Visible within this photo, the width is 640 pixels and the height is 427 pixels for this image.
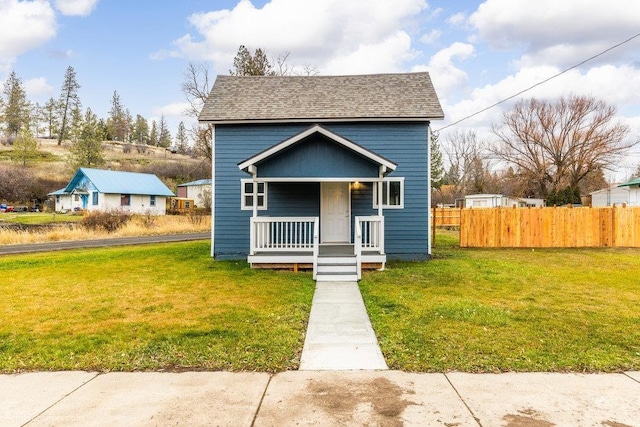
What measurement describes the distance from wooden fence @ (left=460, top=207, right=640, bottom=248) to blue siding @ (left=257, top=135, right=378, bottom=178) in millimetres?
7758

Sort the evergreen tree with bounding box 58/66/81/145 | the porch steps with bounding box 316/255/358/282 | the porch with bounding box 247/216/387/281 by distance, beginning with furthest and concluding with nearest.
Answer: the evergreen tree with bounding box 58/66/81/145
the porch with bounding box 247/216/387/281
the porch steps with bounding box 316/255/358/282

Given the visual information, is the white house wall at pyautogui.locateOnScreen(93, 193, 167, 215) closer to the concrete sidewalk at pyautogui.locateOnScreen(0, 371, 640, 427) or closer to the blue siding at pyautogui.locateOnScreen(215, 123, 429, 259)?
the blue siding at pyautogui.locateOnScreen(215, 123, 429, 259)

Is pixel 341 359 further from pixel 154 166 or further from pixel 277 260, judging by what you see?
pixel 154 166

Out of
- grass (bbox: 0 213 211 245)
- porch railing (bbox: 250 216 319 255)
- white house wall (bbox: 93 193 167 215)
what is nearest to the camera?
porch railing (bbox: 250 216 319 255)

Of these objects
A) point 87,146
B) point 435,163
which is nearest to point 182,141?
point 87,146

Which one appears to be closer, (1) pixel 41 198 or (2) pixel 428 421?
(2) pixel 428 421

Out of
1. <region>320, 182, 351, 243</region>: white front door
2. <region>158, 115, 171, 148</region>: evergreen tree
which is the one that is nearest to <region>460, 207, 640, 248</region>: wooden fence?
<region>320, 182, 351, 243</region>: white front door

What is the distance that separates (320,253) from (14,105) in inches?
3664

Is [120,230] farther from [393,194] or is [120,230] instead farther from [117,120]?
[117,120]

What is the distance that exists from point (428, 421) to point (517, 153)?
44936 millimetres

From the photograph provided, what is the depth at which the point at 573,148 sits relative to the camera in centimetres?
3922

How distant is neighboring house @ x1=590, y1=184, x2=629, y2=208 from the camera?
35.4 metres

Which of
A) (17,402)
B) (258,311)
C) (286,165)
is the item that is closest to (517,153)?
(286,165)

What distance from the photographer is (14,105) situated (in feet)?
252
